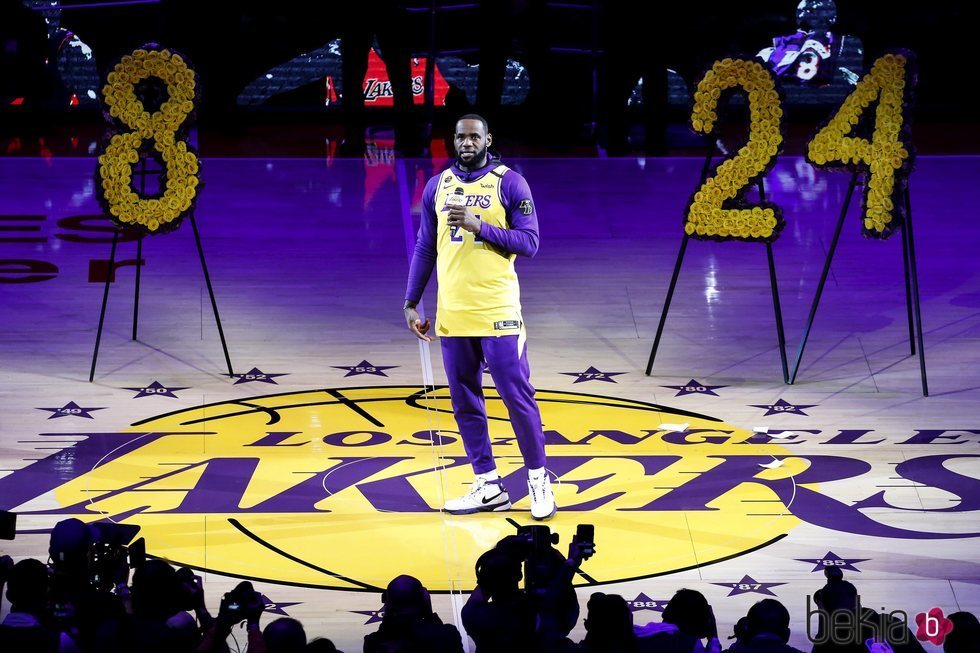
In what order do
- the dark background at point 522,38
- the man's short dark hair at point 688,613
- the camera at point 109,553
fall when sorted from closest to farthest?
the man's short dark hair at point 688,613
the camera at point 109,553
the dark background at point 522,38

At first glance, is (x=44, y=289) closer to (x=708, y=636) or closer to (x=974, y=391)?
(x=974, y=391)

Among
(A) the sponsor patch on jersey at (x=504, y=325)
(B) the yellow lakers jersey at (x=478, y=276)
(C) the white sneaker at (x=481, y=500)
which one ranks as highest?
(B) the yellow lakers jersey at (x=478, y=276)

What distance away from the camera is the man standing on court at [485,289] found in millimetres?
6539

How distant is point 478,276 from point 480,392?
1.71 feet

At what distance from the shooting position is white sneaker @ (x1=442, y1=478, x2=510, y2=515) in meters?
6.70

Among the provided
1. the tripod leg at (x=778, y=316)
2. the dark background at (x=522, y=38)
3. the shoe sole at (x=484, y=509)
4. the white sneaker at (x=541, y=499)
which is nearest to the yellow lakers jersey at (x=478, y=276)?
the white sneaker at (x=541, y=499)

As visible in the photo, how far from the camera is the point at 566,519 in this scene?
6645 millimetres

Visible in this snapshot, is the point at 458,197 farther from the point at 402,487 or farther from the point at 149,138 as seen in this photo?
the point at 149,138

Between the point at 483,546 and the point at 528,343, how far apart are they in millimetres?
2917

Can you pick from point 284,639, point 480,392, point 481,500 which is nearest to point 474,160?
point 480,392

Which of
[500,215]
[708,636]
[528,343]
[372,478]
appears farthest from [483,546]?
[528,343]

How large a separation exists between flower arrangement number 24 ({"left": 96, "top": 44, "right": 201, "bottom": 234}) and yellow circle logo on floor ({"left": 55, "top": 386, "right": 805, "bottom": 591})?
1.16 meters

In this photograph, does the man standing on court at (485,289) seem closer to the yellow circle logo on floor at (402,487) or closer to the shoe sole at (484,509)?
the shoe sole at (484,509)

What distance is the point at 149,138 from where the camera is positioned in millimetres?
8461
